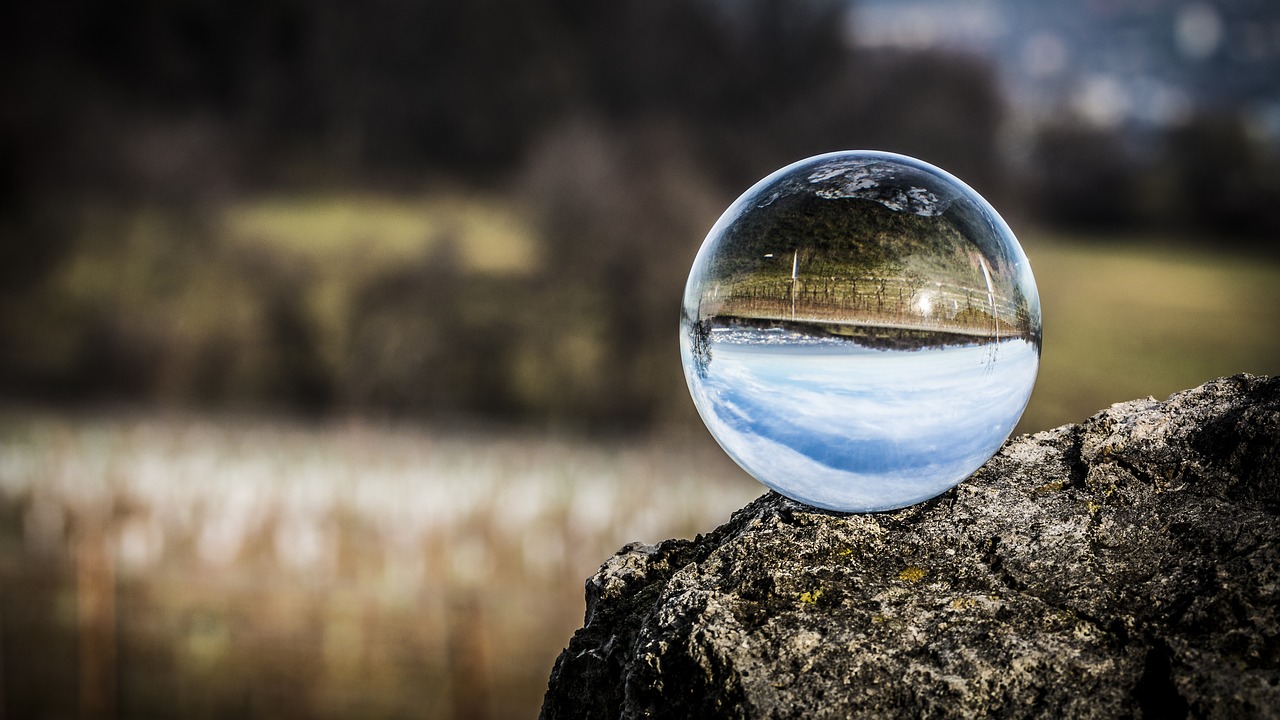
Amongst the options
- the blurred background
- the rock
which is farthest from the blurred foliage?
the rock

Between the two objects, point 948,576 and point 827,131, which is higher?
point 827,131

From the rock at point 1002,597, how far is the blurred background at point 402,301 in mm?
6335

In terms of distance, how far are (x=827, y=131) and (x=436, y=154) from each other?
12.4 metres

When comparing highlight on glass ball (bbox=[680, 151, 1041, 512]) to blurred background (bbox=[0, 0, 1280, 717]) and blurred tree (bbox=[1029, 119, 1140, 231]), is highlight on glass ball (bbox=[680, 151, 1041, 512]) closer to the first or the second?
blurred background (bbox=[0, 0, 1280, 717])

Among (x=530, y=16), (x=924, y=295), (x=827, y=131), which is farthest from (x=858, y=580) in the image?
(x=530, y=16)

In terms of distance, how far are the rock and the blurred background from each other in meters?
6.34

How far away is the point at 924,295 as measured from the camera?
2830 mm

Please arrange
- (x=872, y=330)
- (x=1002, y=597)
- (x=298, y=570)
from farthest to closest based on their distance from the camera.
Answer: (x=298, y=570) → (x=872, y=330) → (x=1002, y=597)

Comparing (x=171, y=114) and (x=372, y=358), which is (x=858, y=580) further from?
(x=171, y=114)

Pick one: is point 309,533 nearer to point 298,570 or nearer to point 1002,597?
point 298,570

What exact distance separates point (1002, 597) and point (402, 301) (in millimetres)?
24609

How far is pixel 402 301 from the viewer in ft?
86.0

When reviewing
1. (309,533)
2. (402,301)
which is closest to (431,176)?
(402,301)

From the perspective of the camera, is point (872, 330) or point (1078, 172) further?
point (1078, 172)
